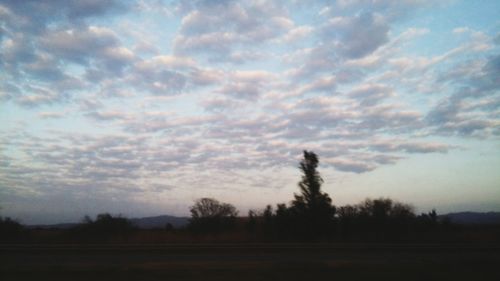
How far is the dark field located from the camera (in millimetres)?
12352

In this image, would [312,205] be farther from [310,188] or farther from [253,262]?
[253,262]

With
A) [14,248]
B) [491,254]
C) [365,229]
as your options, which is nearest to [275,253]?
[491,254]

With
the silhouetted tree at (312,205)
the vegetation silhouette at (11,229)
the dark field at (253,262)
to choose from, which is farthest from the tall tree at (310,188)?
the vegetation silhouette at (11,229)

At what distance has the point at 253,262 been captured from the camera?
14914mm

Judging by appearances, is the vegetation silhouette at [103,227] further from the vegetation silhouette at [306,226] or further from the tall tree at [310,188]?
the tall tree at [310,188]

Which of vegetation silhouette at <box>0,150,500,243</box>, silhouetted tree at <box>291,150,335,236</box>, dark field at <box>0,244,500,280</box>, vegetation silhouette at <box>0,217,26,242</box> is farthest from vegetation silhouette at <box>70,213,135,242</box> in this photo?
silhouetted tree at <box>291,150,335,236</box>

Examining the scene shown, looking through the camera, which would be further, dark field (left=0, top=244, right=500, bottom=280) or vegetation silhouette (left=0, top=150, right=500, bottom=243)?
vegetation silhouette (left=0, top=150, right=500, bottom=243)

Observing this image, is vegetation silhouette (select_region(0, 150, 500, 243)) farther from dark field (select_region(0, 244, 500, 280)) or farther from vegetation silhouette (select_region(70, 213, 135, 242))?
dark field (select_region(0, 244, 500, 280))

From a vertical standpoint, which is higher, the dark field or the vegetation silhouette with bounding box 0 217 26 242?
the vegetation silhouette with bounding box 0 217 26 242

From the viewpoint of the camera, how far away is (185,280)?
38.2ft

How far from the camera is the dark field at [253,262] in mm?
12352

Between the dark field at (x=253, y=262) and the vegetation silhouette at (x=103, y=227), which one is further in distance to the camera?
the vegetation silhouette at (x=103, y=227)

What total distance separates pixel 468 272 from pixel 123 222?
28.2 metres

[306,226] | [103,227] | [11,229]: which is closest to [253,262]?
[306,226]
